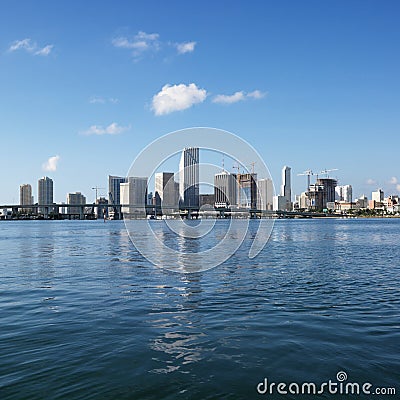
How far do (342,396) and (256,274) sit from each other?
50.9 feet

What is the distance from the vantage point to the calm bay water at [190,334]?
8.77 meters

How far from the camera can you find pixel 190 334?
12.0 metres

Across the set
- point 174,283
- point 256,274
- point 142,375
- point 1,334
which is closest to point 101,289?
point 174,283

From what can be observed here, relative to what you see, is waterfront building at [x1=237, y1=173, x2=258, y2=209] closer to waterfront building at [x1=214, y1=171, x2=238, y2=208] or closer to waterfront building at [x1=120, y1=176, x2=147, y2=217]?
waterfront building at [x1=214, y1=171, x2=238, y2=208]

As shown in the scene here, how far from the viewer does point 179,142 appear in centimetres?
1805

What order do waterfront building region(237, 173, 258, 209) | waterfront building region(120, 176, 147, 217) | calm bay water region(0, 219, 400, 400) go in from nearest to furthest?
calm bay water region(0, 219, 400, 400) → waterfront building region(120, 176, 147, 217) → waterfront building region(237, 173, 258, 209)

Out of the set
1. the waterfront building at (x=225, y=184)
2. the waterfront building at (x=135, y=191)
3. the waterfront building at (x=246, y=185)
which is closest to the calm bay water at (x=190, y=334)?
the waterfront building at (x=135, y=191)

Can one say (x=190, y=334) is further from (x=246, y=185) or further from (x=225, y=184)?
(x=246, y=185)

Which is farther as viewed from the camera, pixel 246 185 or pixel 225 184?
pixel 246 185

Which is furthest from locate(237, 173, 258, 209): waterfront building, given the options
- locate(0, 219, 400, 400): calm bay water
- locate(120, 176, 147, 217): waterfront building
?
locate(0, 219, 400, 400): calm bay water

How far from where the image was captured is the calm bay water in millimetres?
8773

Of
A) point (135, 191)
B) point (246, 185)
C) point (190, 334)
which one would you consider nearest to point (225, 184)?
point (135, 191)

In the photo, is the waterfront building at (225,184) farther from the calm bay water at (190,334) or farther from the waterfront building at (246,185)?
the calm bay water at (190,334)

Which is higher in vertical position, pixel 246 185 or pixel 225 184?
pixel 246 185
